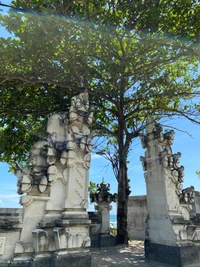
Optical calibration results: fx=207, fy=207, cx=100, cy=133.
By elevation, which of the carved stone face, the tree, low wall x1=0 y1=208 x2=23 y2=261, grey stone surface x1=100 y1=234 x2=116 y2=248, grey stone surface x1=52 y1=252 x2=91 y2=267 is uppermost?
the tree

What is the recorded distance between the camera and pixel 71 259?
14.8ft

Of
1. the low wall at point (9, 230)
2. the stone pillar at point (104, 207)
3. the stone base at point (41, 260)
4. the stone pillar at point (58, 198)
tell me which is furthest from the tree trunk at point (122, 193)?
the low wall at point (9, 230)

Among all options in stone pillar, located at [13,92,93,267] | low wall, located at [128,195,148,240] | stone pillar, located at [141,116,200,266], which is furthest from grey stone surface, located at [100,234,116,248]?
stone pillar, located at [13,92,93,267]

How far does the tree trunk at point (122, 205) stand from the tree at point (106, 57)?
0.04m

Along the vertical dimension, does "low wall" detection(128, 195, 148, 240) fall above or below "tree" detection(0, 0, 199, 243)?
below

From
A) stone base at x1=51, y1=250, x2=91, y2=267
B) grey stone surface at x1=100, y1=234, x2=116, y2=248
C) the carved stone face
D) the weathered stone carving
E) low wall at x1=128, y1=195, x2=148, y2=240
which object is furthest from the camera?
low wall at x1=128, y1=195, x2=148, y2=240

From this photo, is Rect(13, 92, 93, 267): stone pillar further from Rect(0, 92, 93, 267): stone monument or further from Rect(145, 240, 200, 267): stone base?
Rect(145, 240, 200, 267): stone base

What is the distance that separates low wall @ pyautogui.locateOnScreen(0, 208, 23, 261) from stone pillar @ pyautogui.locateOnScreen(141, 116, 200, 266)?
4002 mm

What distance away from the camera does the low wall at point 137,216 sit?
13.3m

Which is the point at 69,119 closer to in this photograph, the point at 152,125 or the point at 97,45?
the point at 152,125

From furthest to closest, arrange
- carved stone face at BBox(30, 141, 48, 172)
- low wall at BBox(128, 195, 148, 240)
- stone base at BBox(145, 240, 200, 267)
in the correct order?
low wall at BBox(128, 195, 148, 240) → stone base at BBox(145, 240, 200, 267) → carved stone face at BBox(30, 141, 48, 172)

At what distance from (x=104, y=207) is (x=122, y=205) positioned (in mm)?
1124

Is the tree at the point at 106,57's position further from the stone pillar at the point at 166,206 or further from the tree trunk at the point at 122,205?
the stone pillar at the point at 166,206

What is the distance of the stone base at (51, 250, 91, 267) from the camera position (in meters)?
4.34
